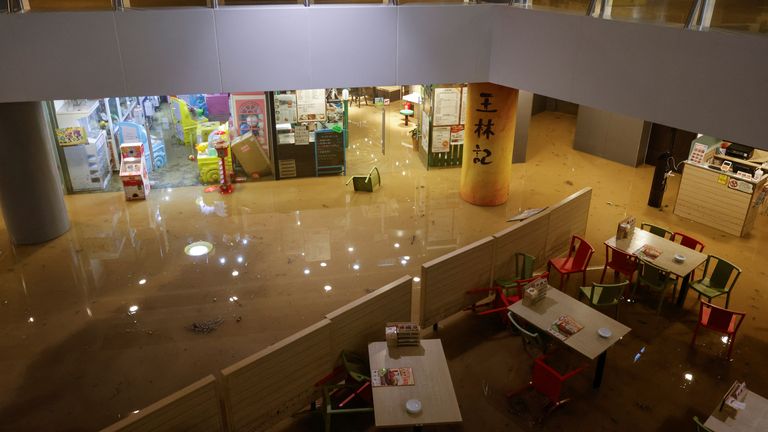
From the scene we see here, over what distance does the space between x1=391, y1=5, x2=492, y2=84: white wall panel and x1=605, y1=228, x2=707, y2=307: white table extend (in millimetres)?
3534

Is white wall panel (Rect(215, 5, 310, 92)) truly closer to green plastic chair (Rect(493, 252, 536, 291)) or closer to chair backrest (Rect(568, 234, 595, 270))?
green plastic chair (Rect(493, 252, 536, 291))

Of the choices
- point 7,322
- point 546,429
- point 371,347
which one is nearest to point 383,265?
point 371,347

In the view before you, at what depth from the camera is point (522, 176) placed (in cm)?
1343

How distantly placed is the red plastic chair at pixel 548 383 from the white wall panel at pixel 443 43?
4.93 m

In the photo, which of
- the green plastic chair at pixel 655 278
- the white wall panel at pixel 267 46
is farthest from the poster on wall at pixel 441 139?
the green plastic chair at pixel 655 278

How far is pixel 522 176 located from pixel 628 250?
15.7ft

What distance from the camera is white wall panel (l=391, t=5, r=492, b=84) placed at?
9.42 meters

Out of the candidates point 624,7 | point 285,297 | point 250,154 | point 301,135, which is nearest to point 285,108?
point 301,135

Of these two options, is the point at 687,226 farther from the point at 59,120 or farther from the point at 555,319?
the point at 59,120

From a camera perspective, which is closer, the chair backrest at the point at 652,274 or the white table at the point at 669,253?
the white table at the point at 669,253

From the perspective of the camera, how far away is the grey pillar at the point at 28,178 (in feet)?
31.7

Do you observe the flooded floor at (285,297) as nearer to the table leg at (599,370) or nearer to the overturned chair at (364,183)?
the table leg at (599,370)

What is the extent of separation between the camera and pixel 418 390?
6.14 m

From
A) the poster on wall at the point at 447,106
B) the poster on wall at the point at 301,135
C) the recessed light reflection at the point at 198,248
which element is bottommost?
the recessed light reflection at the point at 198,248
